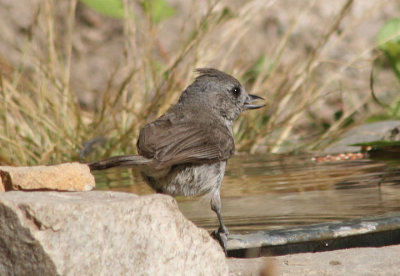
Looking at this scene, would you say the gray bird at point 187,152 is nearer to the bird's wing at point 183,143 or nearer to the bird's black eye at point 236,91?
the bird's wing at point 183,143

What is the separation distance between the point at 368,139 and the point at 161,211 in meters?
3.23

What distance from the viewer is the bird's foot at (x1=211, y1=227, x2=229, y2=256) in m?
2.52

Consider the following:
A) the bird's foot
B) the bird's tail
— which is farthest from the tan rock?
the bird's foot

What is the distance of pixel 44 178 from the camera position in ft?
7.89

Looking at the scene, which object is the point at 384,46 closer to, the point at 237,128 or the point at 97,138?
the point at 237,128

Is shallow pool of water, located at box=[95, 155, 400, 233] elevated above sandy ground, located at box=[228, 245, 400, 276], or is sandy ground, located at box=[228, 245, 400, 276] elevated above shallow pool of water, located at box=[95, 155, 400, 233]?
shallow pool of water, located at box=[95, 155, 400, 233]

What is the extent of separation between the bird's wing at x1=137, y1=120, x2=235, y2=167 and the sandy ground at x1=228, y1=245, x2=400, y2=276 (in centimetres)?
67

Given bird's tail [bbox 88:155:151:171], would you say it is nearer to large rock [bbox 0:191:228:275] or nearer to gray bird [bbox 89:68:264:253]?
gray bird [bbox 89:68:264:253]

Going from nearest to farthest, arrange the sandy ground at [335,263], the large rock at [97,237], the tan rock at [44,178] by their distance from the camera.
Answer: the large rock at [97,237]
the sandy ground at [335,263]
the tan rock at [44,178]

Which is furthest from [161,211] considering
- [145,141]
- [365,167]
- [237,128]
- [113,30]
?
[113,30]

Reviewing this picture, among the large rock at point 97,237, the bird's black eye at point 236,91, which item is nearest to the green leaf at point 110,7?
the bird's black eye at point 236,91

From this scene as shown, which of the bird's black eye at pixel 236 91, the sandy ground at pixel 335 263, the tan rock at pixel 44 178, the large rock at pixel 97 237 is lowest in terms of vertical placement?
the sandy ground at pixel 335 263

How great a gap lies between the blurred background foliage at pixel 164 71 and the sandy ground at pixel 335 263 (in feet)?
8.01

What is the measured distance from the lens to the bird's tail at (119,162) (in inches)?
108
